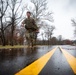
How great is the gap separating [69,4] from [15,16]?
2961cm

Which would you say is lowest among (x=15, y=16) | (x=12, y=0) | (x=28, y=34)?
(x=28, y=34)

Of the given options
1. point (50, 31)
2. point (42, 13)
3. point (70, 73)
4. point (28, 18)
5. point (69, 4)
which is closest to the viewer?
point (70, 73)

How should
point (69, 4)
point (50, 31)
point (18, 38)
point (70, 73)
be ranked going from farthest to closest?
point (50, 31), point (18, 38), point (69, 4), point (70, 73)

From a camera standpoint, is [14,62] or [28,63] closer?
[28,63]

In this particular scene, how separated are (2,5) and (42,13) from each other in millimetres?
14569

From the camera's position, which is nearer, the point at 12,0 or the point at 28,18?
the point at 28,18

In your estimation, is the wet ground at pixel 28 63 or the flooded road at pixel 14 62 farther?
the flooded road at pixel 14 62

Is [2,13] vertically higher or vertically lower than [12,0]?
lower

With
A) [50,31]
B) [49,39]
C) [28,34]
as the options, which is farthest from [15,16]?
[49,39]

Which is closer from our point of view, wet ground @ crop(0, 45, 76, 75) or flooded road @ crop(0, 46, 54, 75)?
wet ground @ crop(0, 45, 76, 75)

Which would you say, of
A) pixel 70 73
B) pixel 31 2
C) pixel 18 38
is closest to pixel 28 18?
pixel 70 73

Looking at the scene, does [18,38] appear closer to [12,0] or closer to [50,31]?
[50,31]

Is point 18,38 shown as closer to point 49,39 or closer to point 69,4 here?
point 49,39

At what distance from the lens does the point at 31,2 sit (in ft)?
163
